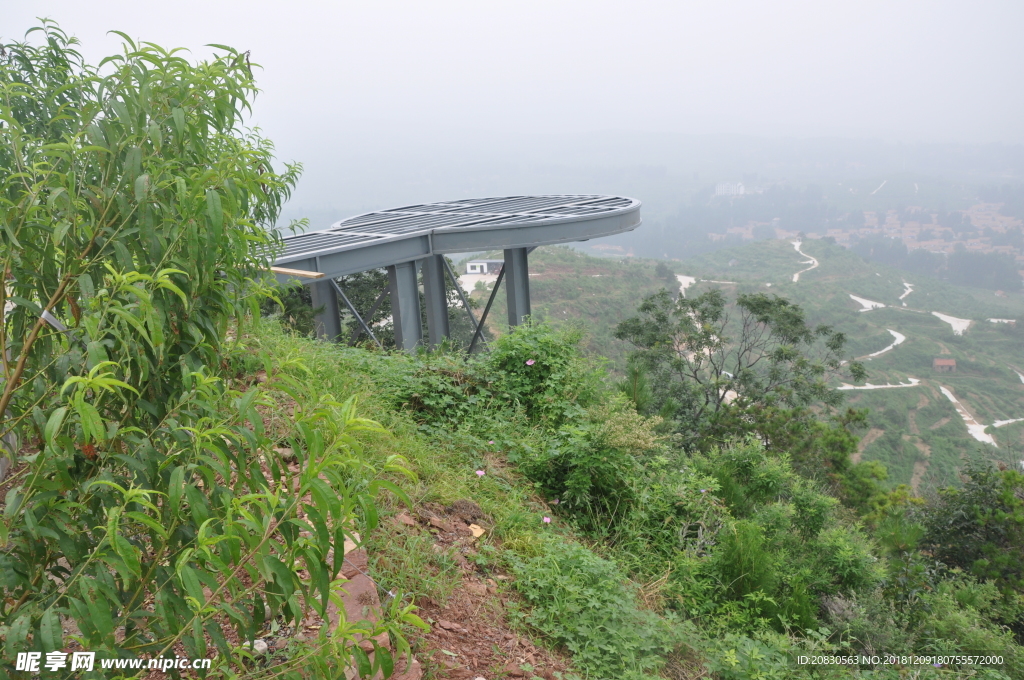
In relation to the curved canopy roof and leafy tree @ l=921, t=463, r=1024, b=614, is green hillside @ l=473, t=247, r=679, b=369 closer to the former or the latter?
the curved canopy roof

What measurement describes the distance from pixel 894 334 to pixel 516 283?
42.1 meters

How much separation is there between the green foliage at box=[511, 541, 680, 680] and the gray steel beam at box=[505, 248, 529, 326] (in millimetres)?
7109

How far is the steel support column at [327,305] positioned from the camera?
943 cm

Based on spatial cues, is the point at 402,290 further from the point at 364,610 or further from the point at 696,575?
the point at 364,610

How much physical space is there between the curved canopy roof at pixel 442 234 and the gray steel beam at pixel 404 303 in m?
0.24

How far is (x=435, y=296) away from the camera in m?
10.2

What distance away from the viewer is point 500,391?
5332mm

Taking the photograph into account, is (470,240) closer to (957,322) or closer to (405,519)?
(405,519)

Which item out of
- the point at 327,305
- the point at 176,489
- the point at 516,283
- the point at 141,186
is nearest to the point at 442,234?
the point at 516,283

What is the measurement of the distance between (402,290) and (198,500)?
27.4 feet

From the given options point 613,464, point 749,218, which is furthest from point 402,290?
point 749,218

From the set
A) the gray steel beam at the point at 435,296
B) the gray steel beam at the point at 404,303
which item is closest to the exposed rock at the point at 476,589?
the gray steel beam at the point at 404,303

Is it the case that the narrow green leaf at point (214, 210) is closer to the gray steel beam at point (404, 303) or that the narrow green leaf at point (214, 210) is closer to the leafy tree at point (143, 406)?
the leafy tree at point (143, 406)

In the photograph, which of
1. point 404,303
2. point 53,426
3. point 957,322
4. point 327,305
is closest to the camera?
point 53,426
